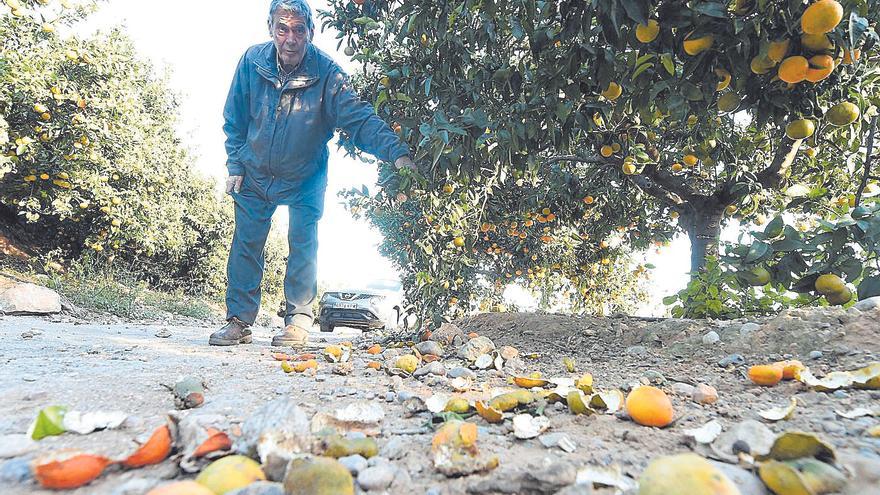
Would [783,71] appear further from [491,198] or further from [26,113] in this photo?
[26,113]

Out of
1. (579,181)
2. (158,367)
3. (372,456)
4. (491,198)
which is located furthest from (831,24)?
(491,198)

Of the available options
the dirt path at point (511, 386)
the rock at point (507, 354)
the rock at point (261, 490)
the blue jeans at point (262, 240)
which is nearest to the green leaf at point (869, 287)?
the dirt path at point (511, 386)

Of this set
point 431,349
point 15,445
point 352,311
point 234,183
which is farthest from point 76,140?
point 15,445

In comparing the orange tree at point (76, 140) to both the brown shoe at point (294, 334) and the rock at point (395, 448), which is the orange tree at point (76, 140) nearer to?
the brown shoe at point (294, 334)

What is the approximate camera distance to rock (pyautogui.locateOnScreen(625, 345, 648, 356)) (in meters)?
2.20

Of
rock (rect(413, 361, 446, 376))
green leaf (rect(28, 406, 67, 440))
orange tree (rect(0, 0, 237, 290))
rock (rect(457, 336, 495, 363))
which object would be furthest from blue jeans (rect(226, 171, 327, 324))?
orange tree (rect(0, 0, 237, 290))

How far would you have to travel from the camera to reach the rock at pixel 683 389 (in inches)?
55.0

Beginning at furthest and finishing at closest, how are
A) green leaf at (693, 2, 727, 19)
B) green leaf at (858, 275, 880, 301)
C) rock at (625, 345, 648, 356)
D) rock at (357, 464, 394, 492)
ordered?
1. rock at (625, 345, 648, 356)
2. green leaf at (858, 275, 880, 301)
3. green leaf at (693, 2, 727, 19)
4. rock at (357, 464, 394, 492)

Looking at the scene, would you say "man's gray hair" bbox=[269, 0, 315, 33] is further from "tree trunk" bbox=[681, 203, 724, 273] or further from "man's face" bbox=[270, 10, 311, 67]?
"tree trunk" bbox=[681, 203, 724, 273]

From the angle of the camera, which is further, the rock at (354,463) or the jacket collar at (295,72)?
the jacket collar at (295,72)

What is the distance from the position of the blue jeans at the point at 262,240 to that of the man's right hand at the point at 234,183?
36mm

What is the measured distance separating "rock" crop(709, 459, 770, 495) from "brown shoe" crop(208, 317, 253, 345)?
277 cm

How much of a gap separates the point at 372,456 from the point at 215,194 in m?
14.2

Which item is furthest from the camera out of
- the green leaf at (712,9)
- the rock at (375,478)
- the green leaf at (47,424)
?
the green leaf at (712,9)
